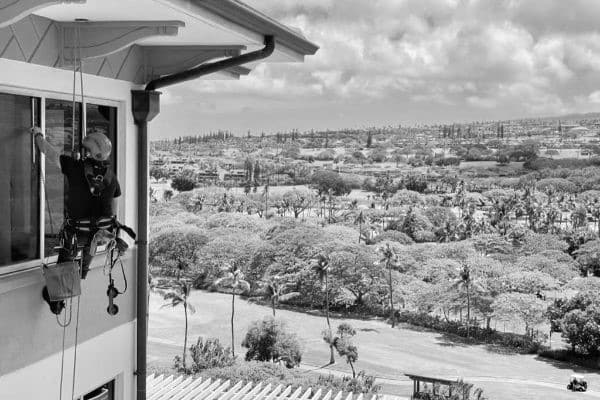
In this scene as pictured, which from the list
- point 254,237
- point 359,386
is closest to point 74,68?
point 359,386

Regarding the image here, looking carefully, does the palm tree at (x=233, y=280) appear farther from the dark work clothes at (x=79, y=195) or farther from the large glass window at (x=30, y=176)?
the dark work clothes at (x=79, y=195)

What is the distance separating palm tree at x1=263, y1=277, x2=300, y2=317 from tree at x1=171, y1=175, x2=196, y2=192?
40.2 meters

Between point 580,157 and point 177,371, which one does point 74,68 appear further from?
point 580,157

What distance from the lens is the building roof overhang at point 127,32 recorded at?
2945mm

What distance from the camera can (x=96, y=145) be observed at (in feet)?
10.1

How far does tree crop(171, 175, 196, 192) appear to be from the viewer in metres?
86.5

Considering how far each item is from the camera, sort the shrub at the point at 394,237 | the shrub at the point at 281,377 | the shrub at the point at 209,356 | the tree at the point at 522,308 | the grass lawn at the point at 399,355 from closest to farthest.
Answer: the shrub at the point at 281,377
the shrub at the point at 209,356
the grass lawn at the point at 399,355
the tree at the point at 522,308
the shrub at the point at 394,237

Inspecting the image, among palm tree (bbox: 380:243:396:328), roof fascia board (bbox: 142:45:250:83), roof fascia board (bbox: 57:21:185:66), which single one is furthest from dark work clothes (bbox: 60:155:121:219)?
palm tree (bbox: 380:243:396:328)

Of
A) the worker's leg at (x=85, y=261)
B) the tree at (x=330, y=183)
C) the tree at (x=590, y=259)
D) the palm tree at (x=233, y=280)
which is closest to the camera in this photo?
the worker's leg at (x=85, y=261)

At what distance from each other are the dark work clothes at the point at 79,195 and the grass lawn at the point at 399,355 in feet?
100

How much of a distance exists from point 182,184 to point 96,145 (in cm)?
8485

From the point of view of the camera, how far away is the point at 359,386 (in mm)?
29891

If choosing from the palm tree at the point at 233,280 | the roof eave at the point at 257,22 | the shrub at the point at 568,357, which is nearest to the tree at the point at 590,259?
the shrub at the point at 568,357

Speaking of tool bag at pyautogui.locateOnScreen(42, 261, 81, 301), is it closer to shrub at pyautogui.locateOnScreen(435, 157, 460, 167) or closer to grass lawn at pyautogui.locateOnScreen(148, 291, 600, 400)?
grass lawn at pyautogui.locateOnScreen(148, 291, 600, 400)
